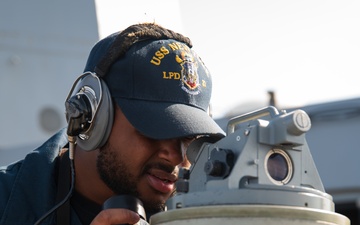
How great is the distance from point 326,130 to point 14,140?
287 centimetres

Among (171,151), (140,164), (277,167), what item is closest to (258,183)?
(277,167)

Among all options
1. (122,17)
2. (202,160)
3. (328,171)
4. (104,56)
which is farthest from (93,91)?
(328,171)

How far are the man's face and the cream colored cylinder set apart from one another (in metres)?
0.59

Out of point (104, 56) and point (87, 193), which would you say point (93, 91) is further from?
point (87, 193)

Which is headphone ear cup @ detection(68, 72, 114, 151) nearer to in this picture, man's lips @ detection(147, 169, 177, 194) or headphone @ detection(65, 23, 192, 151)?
headphone @ detection(65, 23, 192, 151)

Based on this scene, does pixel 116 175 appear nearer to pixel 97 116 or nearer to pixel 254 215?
pixel 97 116

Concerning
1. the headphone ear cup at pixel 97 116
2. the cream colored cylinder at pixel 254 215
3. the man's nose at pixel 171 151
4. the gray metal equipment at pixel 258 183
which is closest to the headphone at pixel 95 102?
the headphone ear cup at pixel 97 116

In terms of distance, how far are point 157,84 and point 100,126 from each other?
23 cm

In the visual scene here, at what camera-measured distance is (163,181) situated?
2.45 m

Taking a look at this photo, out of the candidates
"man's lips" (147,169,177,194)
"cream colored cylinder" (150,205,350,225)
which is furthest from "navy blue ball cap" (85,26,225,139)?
"cream colored cylinder" (150,205,350,225)

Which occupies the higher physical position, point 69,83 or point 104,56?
point 69,83

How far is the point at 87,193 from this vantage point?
277 cm

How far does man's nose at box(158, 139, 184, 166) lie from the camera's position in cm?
241

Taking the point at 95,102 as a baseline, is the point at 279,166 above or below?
below
